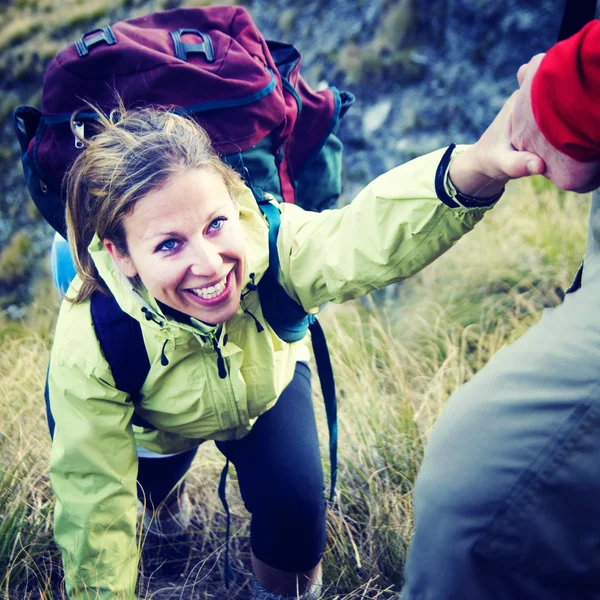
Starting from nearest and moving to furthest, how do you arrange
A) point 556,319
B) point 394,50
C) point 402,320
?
point 556,319 < point 402,320 < point 394,50

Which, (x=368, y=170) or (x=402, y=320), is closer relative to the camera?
(x=402, y=320)

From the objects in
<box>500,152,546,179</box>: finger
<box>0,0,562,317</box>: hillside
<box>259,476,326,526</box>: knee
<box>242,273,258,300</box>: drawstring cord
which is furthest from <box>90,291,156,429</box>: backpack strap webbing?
<box>0,0,562,317</box>: hillside

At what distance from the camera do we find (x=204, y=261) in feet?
5.81

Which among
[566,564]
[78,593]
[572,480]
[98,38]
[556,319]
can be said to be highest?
[98,38]

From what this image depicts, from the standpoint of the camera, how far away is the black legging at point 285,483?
2.10 meters

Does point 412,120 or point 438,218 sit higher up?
point 438,218

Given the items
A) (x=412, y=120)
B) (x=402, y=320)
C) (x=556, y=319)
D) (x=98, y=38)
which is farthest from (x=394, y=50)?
(x=556, y=319)

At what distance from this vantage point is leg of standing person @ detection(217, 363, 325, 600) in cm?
211

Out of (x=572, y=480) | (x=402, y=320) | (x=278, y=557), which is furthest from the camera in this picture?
(x=402, y=320)

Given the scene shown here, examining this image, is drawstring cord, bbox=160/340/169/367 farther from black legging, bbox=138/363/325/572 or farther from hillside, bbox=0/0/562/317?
hillside, bbox=0/0/562/317

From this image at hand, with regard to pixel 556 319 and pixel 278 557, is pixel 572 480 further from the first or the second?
pixel 278 557

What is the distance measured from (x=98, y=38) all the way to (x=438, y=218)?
53.6 inches

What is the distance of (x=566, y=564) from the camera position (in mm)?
1001

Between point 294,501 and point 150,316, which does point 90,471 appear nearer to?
point 150,316
